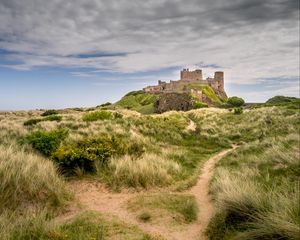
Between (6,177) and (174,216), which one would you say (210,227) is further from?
(6,177)

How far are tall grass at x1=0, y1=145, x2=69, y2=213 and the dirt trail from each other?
0.67 metres

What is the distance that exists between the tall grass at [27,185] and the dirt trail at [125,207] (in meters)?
0.67

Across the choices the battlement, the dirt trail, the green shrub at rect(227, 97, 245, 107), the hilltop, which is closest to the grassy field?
the dirt trail

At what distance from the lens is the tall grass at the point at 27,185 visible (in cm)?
687

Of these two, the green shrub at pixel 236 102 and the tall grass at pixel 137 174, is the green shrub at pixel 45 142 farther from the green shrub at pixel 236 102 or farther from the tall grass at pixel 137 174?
the green shrub at pixel 236 102

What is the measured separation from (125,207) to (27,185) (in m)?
2.46

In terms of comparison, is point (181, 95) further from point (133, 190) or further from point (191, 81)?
point (133, 190)

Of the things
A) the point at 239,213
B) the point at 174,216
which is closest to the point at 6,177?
the point at 174,216

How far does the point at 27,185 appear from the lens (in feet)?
24.1

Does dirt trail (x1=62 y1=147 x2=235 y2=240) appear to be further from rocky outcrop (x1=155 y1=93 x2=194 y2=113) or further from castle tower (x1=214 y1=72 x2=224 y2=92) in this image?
castle tower (x1=214 y1=72 x2=224 y2=92)

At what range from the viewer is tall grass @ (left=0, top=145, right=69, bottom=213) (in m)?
6.87

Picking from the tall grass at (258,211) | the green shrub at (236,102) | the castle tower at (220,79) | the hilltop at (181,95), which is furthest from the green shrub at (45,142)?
the castle tower at (220,79)

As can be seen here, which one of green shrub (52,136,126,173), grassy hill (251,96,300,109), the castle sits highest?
the castle

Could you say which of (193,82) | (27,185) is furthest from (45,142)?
(193,82)
